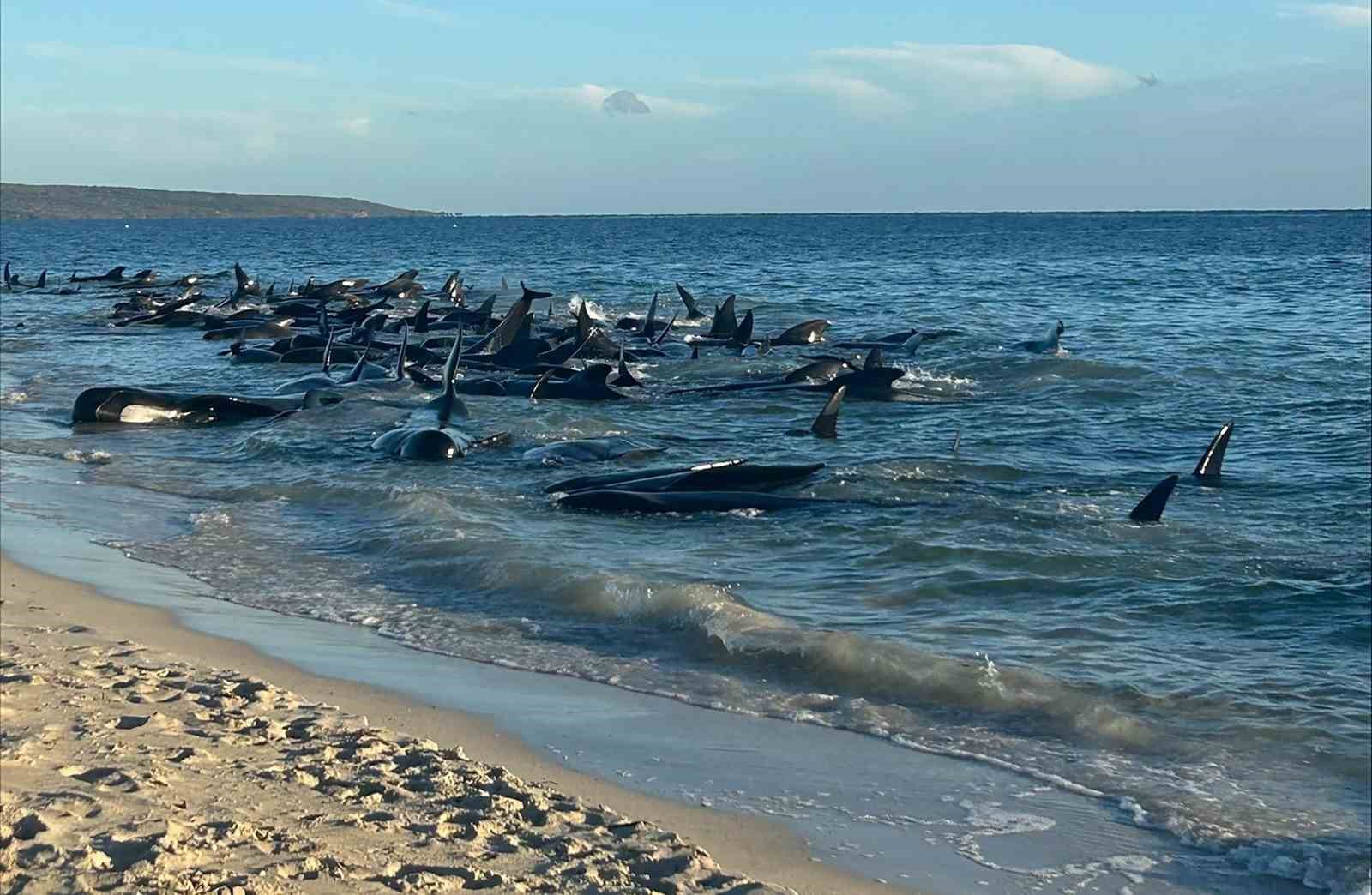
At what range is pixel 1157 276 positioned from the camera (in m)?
53.0

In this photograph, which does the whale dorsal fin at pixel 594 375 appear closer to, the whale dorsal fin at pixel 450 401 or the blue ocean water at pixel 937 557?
the blue ocean water at pixel 937 557

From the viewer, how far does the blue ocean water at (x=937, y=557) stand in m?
7.11

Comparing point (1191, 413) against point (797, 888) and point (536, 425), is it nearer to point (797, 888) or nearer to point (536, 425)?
point (536, 425)

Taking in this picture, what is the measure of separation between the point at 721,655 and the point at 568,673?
0.89 meters

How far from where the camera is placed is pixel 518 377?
20500mm

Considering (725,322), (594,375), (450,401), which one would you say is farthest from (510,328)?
(725,322)

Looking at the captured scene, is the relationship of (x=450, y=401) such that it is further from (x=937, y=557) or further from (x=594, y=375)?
(x=937, y=557)

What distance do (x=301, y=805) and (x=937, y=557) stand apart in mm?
6046

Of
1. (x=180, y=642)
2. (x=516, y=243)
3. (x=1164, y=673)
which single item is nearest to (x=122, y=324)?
(x=180, y=642)

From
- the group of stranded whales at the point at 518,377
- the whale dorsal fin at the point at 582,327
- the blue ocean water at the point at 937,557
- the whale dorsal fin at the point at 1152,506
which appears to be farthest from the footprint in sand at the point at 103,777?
the whale dorsal fin at the point at 582,327

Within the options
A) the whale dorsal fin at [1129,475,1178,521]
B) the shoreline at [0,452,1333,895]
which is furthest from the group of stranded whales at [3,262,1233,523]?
the shoreline at [0,452,1333,895]

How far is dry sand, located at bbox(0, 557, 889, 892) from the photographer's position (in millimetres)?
4773

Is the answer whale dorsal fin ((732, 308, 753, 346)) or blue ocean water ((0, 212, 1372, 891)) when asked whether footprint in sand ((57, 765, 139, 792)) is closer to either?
blue ocean water ((0, 212, 1372, 891))

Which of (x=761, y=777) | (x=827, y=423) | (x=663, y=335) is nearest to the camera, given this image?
(x=761, y=777)
